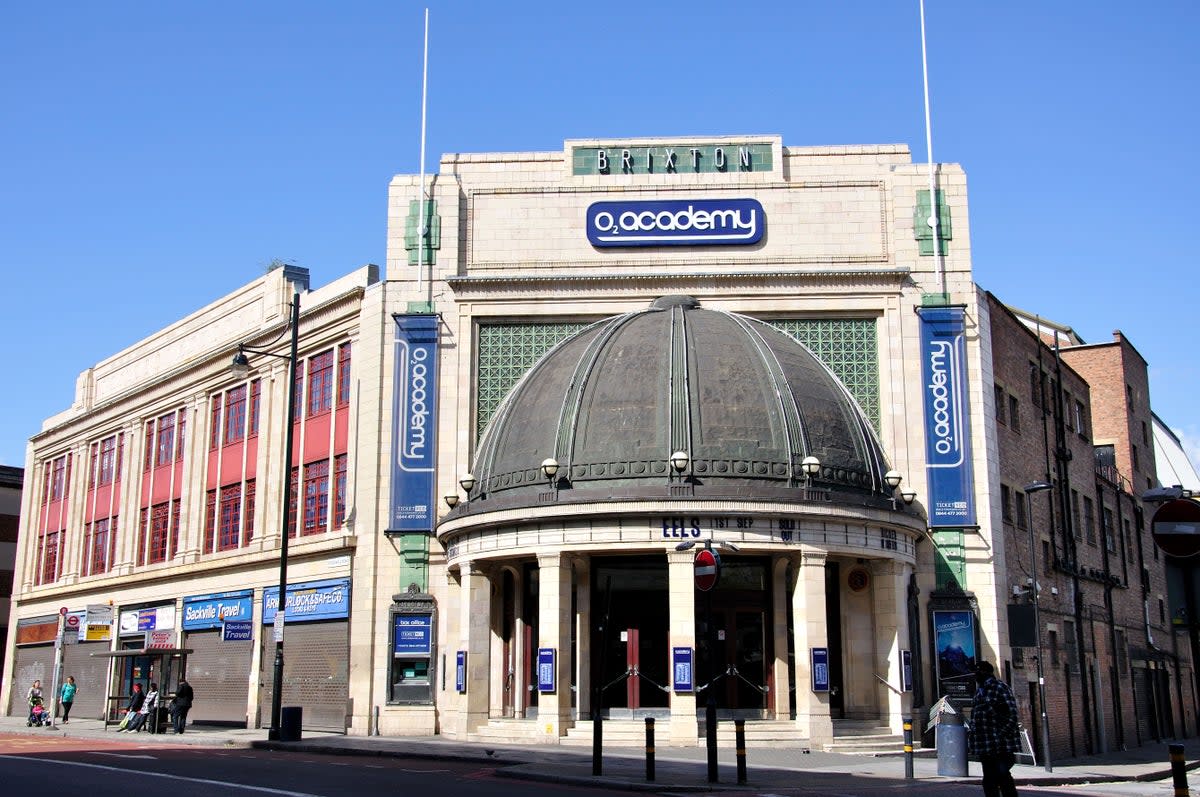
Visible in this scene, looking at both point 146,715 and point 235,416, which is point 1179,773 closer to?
point 146,715

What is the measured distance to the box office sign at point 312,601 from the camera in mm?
39719

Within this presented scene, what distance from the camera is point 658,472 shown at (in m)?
32.2

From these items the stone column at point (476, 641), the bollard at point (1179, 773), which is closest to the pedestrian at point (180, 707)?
the stone column at point (476, 641)

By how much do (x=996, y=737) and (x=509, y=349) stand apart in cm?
2650

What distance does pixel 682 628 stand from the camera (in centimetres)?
3089

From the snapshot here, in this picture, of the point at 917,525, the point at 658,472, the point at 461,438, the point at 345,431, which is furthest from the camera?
the point at 345,431

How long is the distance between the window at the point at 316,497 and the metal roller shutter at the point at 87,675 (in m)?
16.0

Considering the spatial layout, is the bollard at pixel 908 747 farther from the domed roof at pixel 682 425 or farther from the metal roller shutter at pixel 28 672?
the metal roller shutter at pixel 28 672

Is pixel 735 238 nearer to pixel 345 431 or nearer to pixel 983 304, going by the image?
pixel 983 304

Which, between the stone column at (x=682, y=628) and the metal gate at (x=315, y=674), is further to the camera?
the metal gate at (x=315, y=674)

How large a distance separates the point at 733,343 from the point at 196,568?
996 inches

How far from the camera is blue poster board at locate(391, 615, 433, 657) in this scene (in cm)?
3725

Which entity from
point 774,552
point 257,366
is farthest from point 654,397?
point 257,366

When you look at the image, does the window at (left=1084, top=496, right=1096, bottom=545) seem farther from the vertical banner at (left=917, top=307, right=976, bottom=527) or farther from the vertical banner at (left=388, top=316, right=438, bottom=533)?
the vertical banner at (left=388, top=316, right=438, bottom=533)
